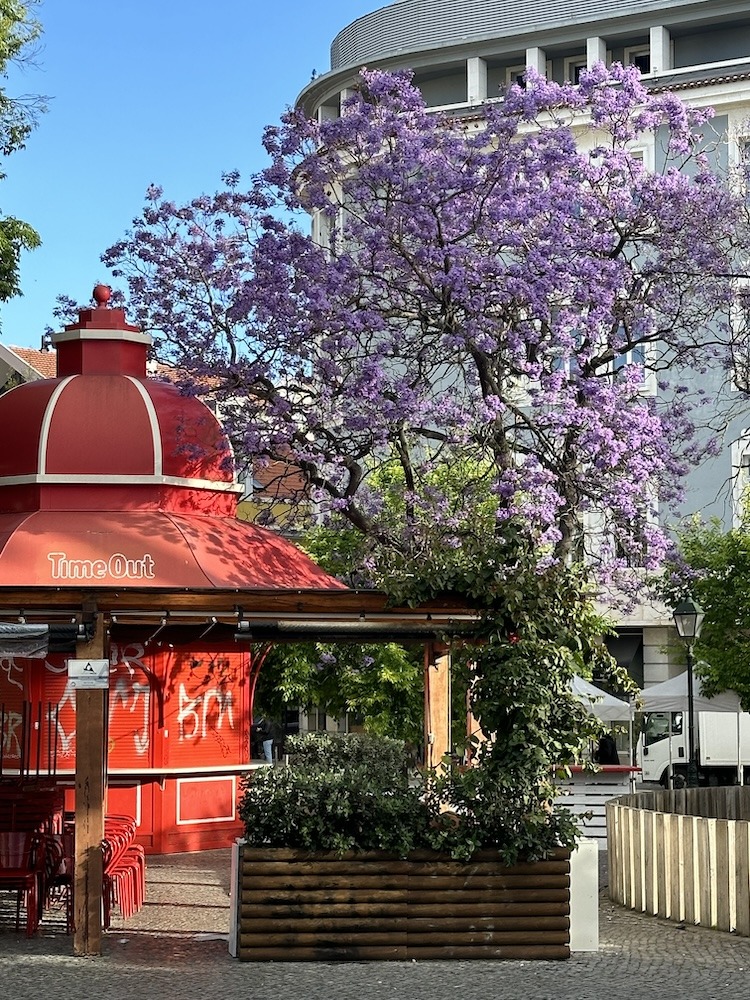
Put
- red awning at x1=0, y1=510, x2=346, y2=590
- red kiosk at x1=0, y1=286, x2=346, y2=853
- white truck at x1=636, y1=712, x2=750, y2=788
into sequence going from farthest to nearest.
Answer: white truck at x1=636, y1=712, x2=750, y2=788 < red kiosk at x1=0, y1=286, x2=346, y2=853 < red awning at x1=0, y1=510, x2=346, y2=590

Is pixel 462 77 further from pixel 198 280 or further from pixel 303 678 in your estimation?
pixel 198 280

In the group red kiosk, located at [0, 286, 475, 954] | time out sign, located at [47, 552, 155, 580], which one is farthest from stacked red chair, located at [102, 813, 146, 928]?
time out sign, located at [47, 552, 155, 580]

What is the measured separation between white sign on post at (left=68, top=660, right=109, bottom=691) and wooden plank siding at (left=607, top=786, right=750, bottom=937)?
5.45 metres

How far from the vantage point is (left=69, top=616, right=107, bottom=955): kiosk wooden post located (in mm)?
13547

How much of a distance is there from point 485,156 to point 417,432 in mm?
3391

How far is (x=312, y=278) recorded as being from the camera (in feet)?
64.1

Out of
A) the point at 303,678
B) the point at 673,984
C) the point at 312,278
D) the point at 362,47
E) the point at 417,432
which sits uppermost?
the point at 362,47

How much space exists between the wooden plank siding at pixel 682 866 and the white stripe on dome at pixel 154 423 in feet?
22.0

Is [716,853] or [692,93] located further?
[692,93]

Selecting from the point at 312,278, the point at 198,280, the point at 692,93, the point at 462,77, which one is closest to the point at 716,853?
the point at 312,278

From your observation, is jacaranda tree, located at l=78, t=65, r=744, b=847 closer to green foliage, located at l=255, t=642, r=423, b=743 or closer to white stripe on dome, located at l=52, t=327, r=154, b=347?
white stripe on dome, located at l=52, t=327, r=154, b=347

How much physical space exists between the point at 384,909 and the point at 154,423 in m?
8.74

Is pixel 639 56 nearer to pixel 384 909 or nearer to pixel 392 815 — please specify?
pixel 392 815

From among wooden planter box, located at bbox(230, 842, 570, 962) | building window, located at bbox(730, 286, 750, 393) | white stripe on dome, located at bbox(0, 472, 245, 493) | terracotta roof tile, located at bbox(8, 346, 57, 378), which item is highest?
terracotta roof tile, located at bbox(8, 346, 57, 378)
